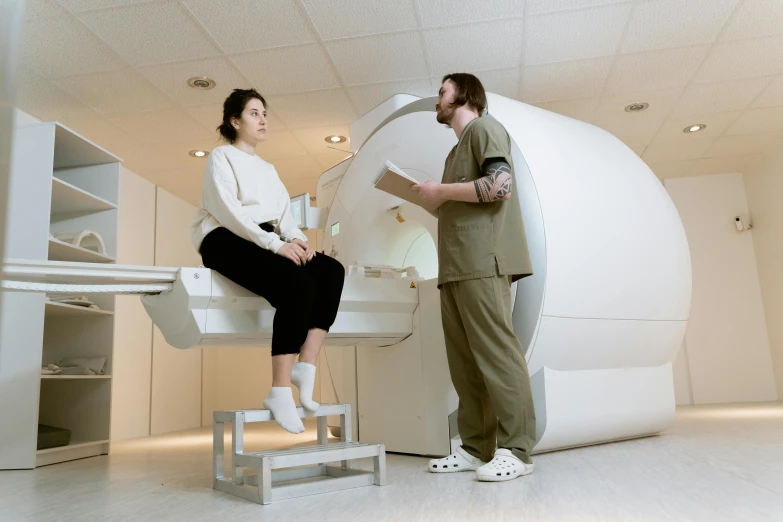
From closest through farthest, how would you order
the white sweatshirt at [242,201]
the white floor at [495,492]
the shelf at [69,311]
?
the white floor at [495,492]
the white sweatshirt at [242,201]
the shelf at [69,311]

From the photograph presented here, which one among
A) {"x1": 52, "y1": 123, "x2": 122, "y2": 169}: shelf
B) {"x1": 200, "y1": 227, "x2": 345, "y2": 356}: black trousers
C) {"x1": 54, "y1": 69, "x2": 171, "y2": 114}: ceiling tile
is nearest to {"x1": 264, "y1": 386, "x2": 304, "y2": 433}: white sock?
{"x1": 200, "y1": 227, "x2": 345, "y2": 356}: black trousers

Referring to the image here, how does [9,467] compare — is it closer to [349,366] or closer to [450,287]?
[349,366]

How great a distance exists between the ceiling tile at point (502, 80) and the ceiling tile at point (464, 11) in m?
0.58

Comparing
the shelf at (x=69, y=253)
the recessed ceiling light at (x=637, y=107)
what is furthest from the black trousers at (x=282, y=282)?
the recessed ceiling light at (x=637, y=107)

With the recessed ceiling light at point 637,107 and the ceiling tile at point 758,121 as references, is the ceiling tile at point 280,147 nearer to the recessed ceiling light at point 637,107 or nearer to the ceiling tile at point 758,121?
the recessed ceiling light at point 637,107

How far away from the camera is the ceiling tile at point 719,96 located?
412 centimetres

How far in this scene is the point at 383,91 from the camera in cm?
406

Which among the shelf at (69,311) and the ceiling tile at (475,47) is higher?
the ceiling tile at (475,47)

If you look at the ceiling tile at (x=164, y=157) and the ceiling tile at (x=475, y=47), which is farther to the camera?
the ceiling tile at (x=164, y=157)

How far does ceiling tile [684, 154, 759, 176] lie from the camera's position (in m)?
5.56

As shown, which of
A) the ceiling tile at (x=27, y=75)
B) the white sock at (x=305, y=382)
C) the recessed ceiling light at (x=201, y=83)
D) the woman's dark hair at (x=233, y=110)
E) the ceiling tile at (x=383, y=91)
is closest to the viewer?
the white sock at (x=305, y=382)

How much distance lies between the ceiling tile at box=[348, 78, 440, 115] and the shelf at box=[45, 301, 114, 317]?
76.2 inches

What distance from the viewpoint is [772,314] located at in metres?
5.57

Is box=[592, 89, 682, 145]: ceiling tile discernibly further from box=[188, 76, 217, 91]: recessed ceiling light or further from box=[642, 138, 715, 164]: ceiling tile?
box=[188, 76, 217, 91]: recessed ceiling light
